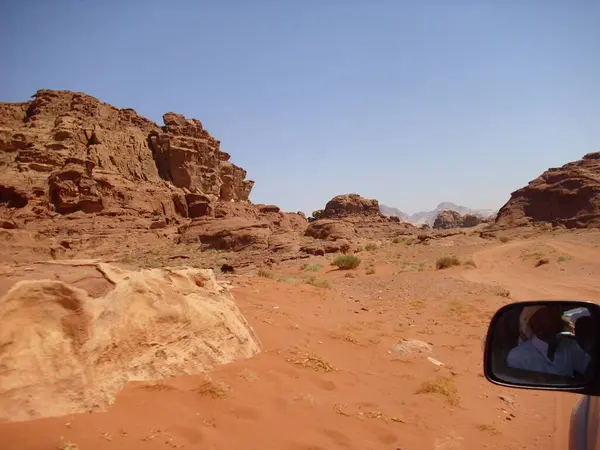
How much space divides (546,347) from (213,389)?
123 inches

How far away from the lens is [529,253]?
23719 millimetres

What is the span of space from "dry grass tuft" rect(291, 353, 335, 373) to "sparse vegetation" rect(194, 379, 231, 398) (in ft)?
5.15

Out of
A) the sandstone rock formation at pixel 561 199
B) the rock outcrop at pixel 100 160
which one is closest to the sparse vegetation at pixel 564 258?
the sandstone rock formation at pixel 561 199

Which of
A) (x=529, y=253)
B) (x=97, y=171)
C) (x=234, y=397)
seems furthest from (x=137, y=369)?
(x=97, y=171)

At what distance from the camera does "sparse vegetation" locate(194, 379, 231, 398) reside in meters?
3.92

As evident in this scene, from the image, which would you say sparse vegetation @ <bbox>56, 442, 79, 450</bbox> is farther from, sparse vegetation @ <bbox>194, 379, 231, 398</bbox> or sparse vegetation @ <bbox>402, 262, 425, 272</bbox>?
sparse vegetation @ <bbox>402, 262, 425, 272</bbox>

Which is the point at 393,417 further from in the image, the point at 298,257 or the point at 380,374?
the point at 298,257

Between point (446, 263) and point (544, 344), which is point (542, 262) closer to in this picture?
point (446, 263)

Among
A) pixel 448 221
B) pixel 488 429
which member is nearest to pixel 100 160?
pixel 488 429

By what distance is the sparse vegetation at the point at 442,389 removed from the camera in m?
4.94

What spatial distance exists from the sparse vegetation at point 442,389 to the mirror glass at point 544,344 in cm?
323

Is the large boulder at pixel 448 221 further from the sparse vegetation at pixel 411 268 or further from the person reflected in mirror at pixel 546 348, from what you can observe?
the person reflected in mirror at pixel 546 348

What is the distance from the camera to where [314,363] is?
555cm

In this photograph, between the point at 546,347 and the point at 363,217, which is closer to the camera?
the point at 546,347
